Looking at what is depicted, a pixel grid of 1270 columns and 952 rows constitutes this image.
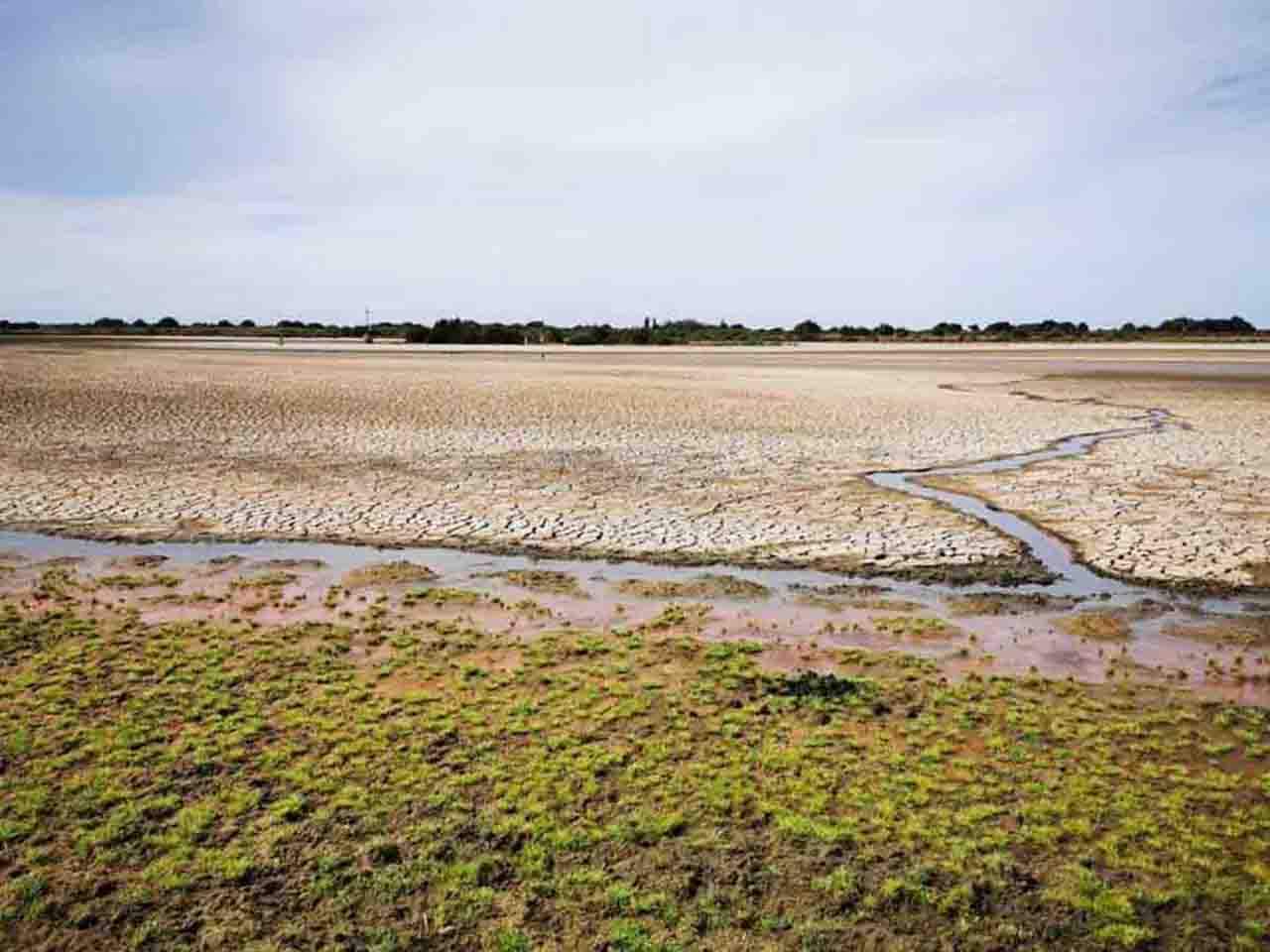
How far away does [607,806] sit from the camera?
5.00m

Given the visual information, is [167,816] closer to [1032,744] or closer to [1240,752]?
[1032,744]

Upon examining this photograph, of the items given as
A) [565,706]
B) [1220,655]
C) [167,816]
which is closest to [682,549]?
[565,706]

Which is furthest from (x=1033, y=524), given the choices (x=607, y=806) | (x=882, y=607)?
(x=607, y=806)

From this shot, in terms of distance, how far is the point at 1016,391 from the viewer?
34031 millimetres

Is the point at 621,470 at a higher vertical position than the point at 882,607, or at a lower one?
higher

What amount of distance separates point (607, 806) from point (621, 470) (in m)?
11.2

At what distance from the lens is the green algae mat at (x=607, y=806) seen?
408 cm

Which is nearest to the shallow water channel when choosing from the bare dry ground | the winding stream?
the winding stream

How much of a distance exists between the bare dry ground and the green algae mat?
4296 millimetres

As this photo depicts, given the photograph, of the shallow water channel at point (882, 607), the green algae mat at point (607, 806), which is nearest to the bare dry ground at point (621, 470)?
the shallow water channel at point (882, 607)

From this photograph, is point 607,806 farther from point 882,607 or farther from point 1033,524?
point 1033,524

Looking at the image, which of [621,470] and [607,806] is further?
[621,470]

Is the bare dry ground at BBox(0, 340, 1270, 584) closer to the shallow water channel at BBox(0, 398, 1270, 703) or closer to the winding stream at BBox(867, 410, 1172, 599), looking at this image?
the winding stream at BBox(867, 410, 1172, 599)

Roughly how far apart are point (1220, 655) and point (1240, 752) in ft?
7.10
